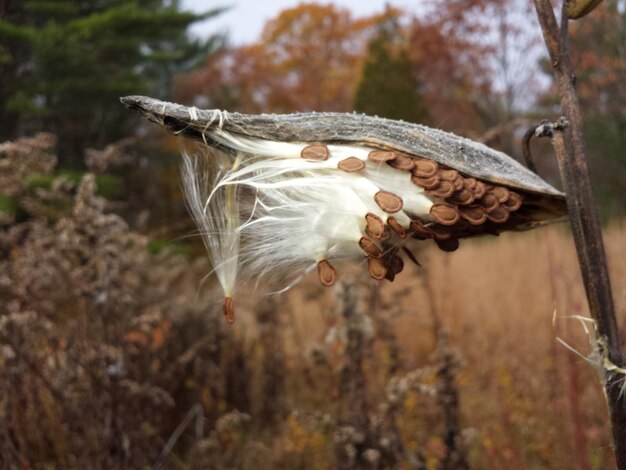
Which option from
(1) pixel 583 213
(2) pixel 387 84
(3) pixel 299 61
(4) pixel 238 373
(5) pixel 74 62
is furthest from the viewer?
(3) pixel 299 61

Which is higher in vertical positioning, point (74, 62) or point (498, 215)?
point (74, 62)

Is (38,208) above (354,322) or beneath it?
above

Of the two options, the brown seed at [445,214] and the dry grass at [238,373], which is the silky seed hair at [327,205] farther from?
the dry grass at [238,373]

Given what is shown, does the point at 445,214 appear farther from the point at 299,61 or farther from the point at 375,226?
the point at 299,61

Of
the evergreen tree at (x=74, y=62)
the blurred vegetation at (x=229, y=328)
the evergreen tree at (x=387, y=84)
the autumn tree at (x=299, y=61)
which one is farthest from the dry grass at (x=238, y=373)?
the autumn tree at (x=299, y=61)

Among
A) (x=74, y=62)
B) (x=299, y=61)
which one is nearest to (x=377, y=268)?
(x=74, y=62)

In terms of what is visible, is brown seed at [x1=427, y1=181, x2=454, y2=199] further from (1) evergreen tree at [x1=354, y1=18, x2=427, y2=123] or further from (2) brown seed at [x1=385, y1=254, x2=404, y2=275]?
(1) evergreen tree at [x1=354, y1=18, x2=427, y2=123]

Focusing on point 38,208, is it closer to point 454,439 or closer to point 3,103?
point 454,439

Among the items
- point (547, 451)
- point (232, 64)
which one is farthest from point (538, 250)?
point (232, 64)
